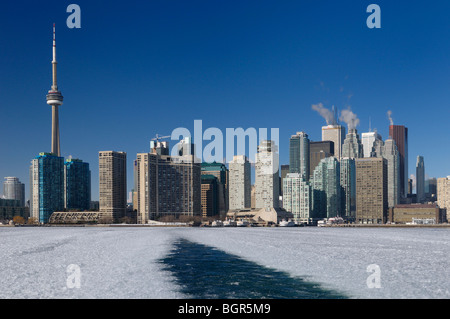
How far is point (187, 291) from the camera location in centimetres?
3931
